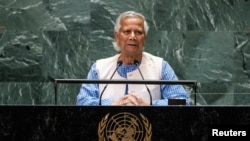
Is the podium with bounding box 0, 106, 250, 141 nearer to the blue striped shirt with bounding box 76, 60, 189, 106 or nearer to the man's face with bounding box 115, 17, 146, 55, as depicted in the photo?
the blue striped shirt with bounding box 76, 60, 189, 106

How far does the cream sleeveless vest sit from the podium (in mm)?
1062

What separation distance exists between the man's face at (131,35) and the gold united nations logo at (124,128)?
1425 millimetres

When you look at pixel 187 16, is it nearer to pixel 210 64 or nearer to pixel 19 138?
pixel 210 64

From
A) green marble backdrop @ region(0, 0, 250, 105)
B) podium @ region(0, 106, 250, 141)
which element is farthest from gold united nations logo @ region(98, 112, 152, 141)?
green marble backdrop @ region(0, 0, 250, 105)

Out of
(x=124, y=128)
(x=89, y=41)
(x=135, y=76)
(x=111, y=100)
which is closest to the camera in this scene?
(x=124, y=128)

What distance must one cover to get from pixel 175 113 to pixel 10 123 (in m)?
0.80

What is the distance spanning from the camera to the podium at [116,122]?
2.46 m

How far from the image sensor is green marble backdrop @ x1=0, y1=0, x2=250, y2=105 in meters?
5.71

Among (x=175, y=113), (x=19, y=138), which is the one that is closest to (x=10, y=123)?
(x=19, y=138)

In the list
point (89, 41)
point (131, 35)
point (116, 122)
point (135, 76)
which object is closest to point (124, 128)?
point (116, 122)

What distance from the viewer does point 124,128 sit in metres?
2.46

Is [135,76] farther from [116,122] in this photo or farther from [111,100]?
[116,122]

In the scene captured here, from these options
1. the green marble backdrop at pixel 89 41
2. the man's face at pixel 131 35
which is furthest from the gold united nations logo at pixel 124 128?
the green marble backdrop at pixel 89 41

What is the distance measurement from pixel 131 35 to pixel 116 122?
1.49 m
